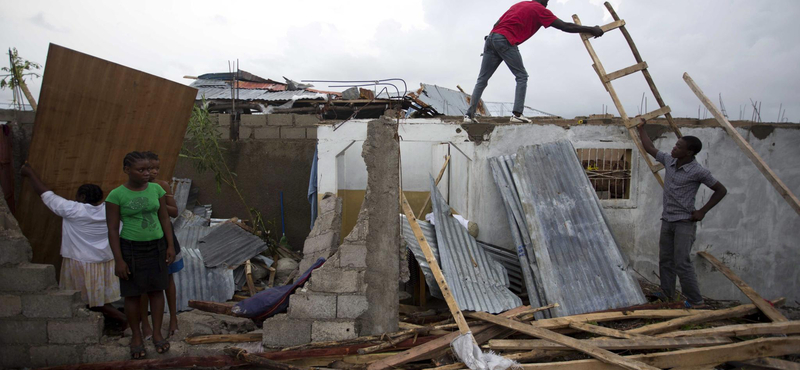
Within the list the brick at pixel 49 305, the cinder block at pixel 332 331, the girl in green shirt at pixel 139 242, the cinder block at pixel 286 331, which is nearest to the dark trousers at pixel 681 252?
the cinder block at pixel 332 331

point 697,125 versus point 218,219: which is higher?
point 697,125

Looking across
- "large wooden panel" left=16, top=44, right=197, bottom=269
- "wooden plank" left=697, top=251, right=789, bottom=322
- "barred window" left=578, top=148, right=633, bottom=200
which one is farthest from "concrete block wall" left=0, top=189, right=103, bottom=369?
"wooden plank" left=697, top=251, right=789, bottom=322

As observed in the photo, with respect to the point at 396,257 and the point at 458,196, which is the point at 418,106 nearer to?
the point at 458,196

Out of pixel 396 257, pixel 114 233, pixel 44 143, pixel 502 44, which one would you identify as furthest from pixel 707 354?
pixel 44 143

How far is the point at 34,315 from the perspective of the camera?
13.1 feet

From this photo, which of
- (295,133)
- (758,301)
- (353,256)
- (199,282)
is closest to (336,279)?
(353,256)

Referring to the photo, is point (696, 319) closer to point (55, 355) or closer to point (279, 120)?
point (55, 355)

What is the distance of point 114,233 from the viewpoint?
3631 mm

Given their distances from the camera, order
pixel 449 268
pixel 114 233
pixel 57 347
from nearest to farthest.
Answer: pixel 114 233 < pixel 57 347 < pixel 449 268

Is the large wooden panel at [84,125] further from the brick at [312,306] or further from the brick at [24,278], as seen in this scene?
the brick at [312,306]

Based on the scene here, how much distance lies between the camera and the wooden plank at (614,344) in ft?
13.4

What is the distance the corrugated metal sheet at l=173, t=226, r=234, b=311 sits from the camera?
17.7 ft

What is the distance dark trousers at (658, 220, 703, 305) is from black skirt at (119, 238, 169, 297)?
5.05 metres

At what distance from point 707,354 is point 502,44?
4038 millimetres
